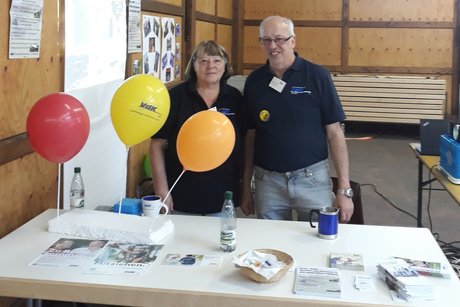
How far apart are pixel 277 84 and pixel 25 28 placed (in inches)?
48.2

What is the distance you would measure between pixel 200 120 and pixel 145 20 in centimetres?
233

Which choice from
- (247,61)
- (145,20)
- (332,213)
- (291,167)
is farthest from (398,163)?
(332,213)

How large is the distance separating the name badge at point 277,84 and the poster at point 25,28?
3.78 ft

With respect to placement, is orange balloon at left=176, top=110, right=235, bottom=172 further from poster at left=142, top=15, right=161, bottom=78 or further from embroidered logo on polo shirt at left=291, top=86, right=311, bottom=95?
poster at left=142, top=15, right=161, bottom=78

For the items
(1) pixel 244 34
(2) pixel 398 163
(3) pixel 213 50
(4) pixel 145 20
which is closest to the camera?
(3) pixel 213 50

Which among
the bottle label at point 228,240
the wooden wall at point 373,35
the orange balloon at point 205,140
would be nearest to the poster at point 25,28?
the orange balloon at point 205,140

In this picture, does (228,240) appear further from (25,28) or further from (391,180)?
(391,180)

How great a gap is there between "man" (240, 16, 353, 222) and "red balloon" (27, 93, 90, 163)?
1.00 m

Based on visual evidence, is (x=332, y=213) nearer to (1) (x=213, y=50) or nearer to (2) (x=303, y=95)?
(2) (x=303, y=95)

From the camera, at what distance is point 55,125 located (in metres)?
2.02

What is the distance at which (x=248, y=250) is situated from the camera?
2066 mm

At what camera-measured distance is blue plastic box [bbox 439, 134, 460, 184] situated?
311 centimetres

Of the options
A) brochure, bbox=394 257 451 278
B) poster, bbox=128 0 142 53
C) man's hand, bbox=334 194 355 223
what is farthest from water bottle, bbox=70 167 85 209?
poster, bbox=128 0 142 53

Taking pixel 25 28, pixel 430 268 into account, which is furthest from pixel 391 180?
pixel 25 28
